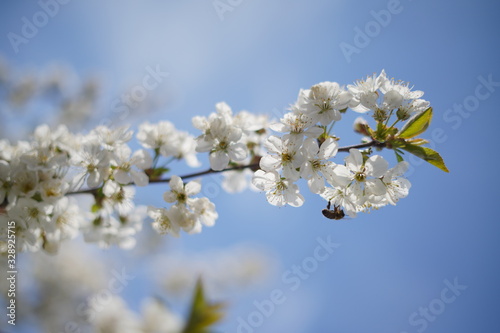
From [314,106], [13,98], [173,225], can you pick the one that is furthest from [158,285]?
[314,106]

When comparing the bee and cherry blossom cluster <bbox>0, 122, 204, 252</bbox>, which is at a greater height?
cherry blossom cluster <bbox>0, 122, 204, 252</bbox>

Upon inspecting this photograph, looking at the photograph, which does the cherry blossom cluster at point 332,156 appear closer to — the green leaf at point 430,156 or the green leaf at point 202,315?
the green leaf at point 430,156

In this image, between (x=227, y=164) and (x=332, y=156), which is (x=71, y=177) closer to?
(x=227, y=164)

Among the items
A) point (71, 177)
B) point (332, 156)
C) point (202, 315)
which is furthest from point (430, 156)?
point (71, 177)

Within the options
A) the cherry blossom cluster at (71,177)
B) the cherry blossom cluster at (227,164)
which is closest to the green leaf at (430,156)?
the cherry blossom cluster at (227,164)

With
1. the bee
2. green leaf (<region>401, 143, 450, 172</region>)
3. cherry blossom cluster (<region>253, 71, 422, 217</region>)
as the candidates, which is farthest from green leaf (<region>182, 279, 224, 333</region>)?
green leaf (<region>401, 143, 450, 172</region>)

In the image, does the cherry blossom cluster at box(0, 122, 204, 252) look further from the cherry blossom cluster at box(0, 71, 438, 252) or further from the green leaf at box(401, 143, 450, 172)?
the green leaf at box(401, 143, 450, 172)

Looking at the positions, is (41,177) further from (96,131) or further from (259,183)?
(259,183)
